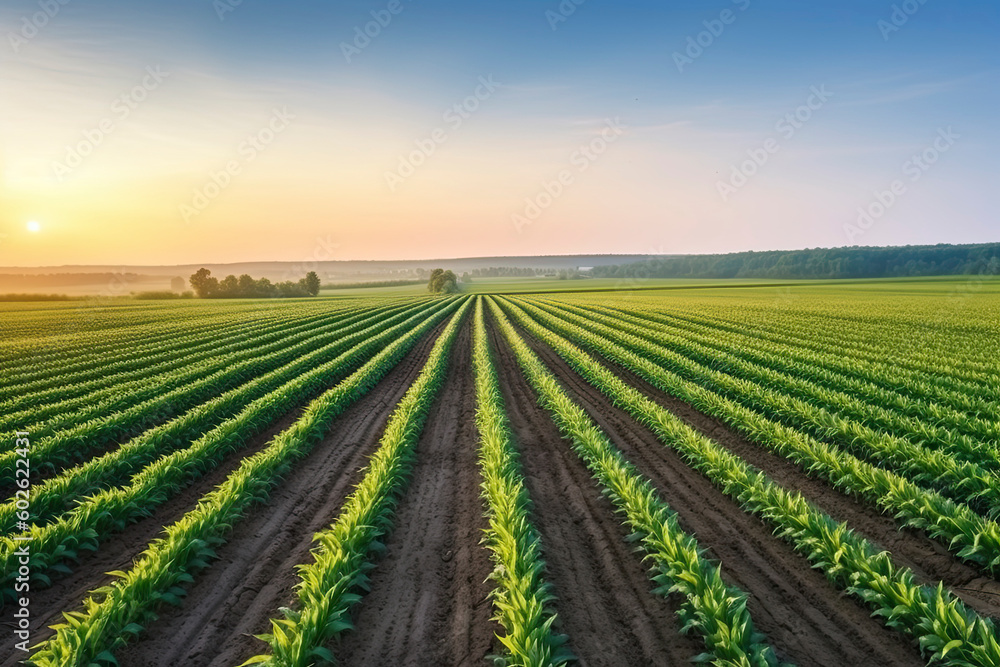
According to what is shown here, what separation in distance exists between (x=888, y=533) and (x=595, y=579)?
446 cm

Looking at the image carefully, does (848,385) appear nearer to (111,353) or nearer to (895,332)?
(895,332)

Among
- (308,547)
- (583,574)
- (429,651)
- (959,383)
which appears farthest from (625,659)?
(959,383)

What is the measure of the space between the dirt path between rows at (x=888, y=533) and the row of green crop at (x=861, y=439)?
4.29 ft

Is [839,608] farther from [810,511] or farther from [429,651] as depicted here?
[429,651]

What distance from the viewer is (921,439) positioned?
9547 mm

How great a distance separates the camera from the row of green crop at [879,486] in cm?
606

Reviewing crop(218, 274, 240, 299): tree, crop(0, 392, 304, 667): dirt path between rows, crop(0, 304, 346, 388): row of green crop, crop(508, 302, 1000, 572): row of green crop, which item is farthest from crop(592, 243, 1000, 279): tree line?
crop(0, 392, 304, 667): dirt path between rows

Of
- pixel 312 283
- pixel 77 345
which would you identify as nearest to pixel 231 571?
pixel 77 345

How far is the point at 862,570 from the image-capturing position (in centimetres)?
553

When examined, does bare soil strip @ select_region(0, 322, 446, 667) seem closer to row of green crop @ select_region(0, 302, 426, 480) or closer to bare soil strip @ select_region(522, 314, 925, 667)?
row of green crop @ select_region(0, 302, 426, 480)

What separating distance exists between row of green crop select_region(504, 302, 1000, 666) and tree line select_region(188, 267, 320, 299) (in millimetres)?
115291

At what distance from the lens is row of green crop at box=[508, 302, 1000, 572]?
6.06 m

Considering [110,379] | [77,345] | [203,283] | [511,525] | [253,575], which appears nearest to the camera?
[253,575]

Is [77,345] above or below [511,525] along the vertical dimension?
above
